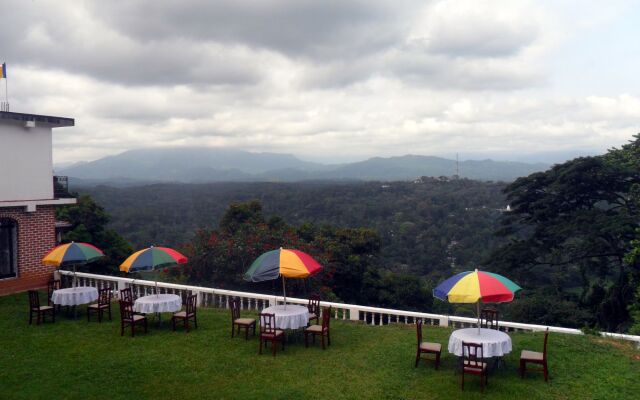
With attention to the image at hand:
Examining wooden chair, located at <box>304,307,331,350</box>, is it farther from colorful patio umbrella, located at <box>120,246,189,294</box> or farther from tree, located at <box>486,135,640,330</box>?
tree, located at <box>486,135,640,330</box>

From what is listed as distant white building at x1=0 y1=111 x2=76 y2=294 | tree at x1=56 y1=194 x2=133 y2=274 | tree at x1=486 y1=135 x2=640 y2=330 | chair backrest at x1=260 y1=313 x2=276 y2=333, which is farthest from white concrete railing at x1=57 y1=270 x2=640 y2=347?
tree at x1=56 y1=194 x2=133 y2=274

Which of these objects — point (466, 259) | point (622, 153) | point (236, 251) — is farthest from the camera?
point (466, 259)

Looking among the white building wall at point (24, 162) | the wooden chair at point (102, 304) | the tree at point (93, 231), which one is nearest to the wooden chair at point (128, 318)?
the wooden chair at point (102, 304)

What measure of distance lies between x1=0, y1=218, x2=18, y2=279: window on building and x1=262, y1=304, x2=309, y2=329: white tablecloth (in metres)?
9.06

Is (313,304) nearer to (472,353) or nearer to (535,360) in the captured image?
(472,353)

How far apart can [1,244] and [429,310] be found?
24540mm

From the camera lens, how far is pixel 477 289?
7.95 m

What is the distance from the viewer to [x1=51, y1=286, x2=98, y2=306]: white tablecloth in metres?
12.5

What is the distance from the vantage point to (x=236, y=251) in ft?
71.7

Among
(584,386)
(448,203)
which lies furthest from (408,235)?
(584,386)

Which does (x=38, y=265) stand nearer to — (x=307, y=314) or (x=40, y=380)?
(x=40, y=380)

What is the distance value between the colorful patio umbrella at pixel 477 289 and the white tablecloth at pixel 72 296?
9.04m

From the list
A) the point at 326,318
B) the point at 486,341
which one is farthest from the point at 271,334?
the point at 486,341

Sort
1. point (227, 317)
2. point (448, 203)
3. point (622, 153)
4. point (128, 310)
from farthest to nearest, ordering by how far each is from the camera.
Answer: point (448, 203), point (622, 153), point (227, 317), point (128, 310)
